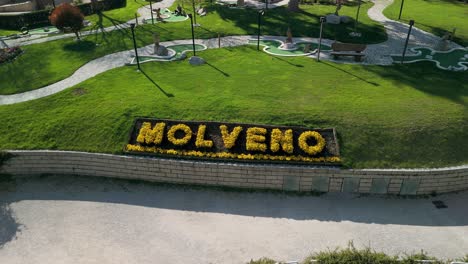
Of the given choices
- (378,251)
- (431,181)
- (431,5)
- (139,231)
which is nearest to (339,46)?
(431,181)

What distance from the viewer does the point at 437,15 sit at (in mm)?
34781

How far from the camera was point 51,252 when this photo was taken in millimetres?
11758

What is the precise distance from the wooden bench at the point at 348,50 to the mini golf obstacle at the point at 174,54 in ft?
30.2

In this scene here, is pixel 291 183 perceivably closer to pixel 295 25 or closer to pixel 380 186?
pixel 380 186

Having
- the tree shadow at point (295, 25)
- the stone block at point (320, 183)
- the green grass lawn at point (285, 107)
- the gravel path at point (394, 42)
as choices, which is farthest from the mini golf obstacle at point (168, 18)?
the stone block at point (320, 183)

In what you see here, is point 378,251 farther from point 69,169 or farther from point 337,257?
point 69,169

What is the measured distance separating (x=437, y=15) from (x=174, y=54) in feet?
89.9

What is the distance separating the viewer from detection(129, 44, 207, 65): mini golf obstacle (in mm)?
23406

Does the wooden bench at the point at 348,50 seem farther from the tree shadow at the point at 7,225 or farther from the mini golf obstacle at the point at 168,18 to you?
the tree shadow at the point at 7,225

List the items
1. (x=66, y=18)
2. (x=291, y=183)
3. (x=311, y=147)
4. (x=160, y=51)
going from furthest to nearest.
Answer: (x=66, y=18) → (x=160, y=51) → (x=311, y=147) → (x=291, y=183)

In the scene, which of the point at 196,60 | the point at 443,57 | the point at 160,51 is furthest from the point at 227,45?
the point at 443,57

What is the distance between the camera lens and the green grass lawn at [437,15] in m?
29.9

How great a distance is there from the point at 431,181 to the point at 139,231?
11283mm

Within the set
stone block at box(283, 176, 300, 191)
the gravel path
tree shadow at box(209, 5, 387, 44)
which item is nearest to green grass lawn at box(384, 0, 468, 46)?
the gravel path
